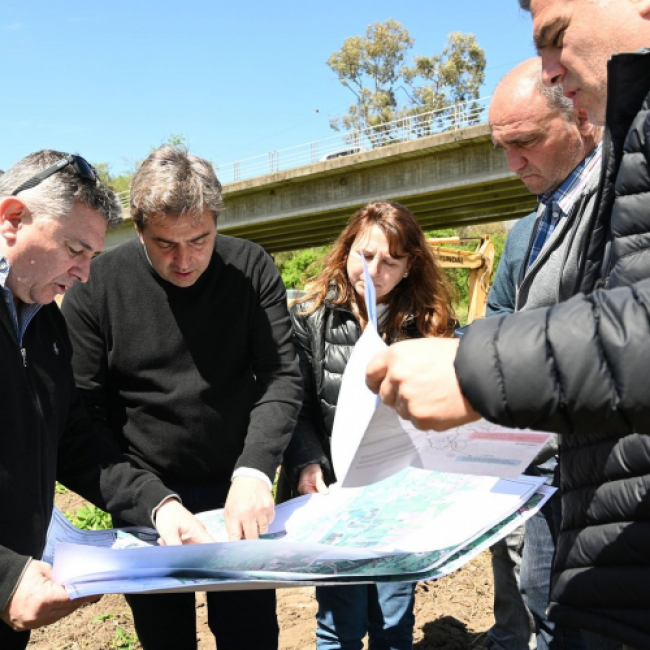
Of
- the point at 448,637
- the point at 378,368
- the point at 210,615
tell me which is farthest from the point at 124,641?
the point at 378,368

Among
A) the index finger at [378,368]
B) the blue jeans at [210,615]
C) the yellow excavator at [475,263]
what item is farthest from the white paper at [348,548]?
the yellow excavator at [475,263]

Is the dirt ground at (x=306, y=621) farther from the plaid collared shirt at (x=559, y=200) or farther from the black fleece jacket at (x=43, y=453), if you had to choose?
the plaid collared shirt at (x=559, y=200)

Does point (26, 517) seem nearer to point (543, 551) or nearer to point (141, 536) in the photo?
point (141, 536)

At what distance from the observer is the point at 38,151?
1.81 meters

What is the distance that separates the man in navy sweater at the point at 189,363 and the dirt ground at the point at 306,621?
1015 mm

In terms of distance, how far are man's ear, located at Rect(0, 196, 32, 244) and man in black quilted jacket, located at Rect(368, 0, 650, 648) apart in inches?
42.5

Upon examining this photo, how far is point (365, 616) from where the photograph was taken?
2.65 metres

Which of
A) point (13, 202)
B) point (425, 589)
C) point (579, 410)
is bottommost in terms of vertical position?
point (425, 589)

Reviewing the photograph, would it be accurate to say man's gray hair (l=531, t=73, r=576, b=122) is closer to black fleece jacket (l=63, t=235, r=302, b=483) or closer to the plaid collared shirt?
the plaid collared shirt

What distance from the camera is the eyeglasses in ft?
5.65

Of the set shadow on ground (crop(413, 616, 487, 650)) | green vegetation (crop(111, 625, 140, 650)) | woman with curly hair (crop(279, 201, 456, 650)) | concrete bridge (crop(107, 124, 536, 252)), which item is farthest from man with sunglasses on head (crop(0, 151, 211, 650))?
concrete bridge (crop(107, 124, 536, 252))

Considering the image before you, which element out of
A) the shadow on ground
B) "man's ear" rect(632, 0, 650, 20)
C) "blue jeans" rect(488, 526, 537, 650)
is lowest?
the shadow on ground

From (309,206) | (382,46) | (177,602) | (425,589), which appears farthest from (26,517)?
(382,46)

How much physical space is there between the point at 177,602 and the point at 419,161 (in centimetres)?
1646
